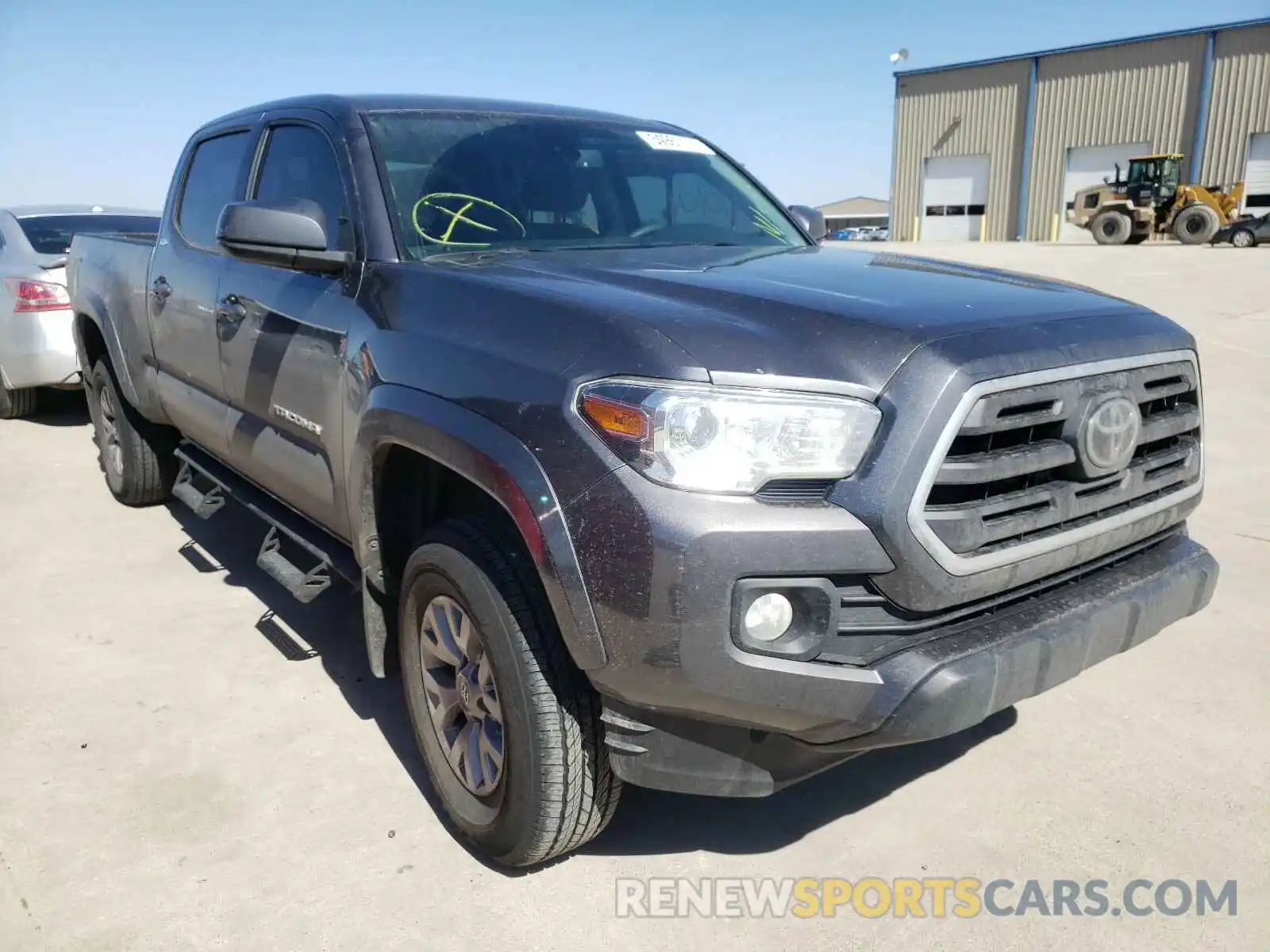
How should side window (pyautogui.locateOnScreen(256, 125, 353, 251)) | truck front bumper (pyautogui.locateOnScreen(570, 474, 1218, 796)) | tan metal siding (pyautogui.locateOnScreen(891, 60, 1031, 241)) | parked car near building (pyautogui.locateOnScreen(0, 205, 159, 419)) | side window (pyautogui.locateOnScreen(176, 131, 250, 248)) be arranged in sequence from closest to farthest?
truck front bumper (pyautogui.locateOnScreen(570, 474, 1218, 796)) → side window (pyautogui.locateOnScreen(256, 125, 353, 251)) → side window (pyautogui.locateOnScreen(176, 131, 250, 248)) → parked car near building (pyautogui.locateOnScreen(0, 205, 159, 419)) → tan metal siding (pyautogui.locateOnScreen(891, 60, 1031, 241))

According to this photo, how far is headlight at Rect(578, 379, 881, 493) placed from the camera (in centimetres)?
189

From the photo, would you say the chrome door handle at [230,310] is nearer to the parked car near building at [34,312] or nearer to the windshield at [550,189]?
the windshield at [550,189]

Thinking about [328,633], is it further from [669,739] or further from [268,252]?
[669,739]

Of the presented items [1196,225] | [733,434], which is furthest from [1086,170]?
[733,434]

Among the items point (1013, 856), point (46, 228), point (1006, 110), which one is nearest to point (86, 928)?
point (1013, 856)

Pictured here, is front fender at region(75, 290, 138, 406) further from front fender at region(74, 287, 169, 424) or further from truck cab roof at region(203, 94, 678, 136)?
truck cab roof at region(203, 94, 678, 136)

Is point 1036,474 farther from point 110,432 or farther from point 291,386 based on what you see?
point 110,432

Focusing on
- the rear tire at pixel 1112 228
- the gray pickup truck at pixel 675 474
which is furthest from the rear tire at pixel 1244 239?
the gray pickup truck at pixel 675 474

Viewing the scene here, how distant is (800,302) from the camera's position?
2.18 metres

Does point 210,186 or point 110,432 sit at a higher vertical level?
point 210,186

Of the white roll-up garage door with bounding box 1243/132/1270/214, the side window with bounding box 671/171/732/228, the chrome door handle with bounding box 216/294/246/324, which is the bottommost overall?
the chrome door handle with bounding box 216/294/246/324

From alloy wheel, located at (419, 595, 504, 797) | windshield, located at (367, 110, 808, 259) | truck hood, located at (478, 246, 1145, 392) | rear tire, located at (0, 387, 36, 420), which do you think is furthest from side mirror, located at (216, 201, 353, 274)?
rear tire, located at (0, 387, 36, 420)

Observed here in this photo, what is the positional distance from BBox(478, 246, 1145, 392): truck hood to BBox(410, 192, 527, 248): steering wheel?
Result: 0.20m

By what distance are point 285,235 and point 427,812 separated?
1.66 m
